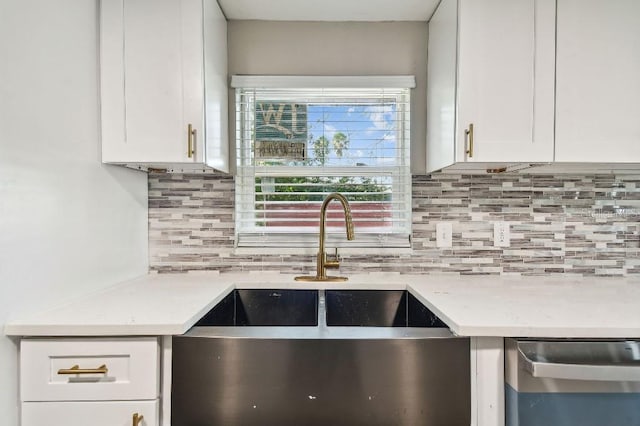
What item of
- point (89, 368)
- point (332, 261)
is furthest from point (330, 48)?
point (89, 368)

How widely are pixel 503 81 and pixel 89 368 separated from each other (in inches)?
64.0

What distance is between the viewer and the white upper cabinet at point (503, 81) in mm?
1453

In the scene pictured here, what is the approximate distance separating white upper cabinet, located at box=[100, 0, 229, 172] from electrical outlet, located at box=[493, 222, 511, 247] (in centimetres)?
136

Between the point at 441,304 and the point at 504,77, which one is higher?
the point at 504,77

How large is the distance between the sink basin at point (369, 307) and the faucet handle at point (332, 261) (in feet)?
0.43

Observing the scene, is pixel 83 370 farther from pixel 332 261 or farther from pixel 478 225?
pixel 478 225

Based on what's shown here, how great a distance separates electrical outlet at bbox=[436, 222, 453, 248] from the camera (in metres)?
1.86

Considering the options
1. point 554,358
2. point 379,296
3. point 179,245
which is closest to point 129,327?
point 179,245

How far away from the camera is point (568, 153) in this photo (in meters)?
1.48

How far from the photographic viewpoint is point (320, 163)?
6.22 feet

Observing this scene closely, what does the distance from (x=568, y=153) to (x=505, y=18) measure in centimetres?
55

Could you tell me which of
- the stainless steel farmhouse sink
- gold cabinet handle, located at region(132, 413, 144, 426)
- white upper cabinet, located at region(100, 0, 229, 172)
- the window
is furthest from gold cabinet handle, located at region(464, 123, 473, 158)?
gold cabinet handle, located at region(132, 413, 144, 426)

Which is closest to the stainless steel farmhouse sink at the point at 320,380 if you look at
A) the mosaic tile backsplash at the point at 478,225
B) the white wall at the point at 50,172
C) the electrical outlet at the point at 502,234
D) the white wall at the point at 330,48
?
the white wall at the point at 50,172

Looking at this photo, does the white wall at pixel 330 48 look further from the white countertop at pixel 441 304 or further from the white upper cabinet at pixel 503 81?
the white countertop at pixel 441 304
